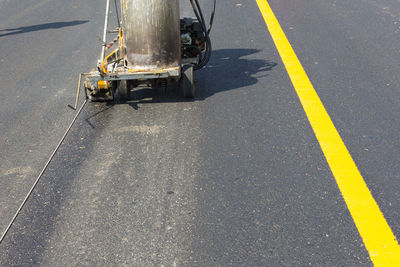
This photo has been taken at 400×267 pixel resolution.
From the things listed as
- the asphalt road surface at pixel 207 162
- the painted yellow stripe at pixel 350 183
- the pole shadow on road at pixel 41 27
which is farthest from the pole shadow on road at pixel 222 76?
the pole shadow on road at pixel 41 27

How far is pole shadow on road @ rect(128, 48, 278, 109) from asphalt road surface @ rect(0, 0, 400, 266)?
0.02 meters

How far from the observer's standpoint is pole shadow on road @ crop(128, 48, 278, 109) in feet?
17.4

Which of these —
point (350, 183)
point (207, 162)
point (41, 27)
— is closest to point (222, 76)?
point (207, 162)

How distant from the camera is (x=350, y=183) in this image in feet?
11.5

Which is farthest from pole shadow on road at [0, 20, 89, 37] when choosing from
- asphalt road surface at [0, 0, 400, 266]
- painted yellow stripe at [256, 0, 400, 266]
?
painted yellow stripe at [256, 0, 400, 266]

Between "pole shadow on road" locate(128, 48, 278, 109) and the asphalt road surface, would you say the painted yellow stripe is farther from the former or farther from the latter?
"pole shadow on road" locate(128, 48, 278, 109)

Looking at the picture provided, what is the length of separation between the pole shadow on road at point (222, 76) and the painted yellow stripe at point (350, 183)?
480mm

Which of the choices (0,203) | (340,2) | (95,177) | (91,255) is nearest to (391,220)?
(91,255)

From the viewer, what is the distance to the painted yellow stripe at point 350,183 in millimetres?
2881

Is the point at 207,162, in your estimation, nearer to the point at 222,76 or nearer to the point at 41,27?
the point at 222,76

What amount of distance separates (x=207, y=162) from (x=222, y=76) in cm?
211

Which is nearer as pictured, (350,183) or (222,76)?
(350,183)

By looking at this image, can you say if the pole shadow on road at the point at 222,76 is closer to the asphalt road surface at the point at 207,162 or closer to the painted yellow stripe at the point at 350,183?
the asphalt road surface at the point at 207,162

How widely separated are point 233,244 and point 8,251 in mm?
1434
